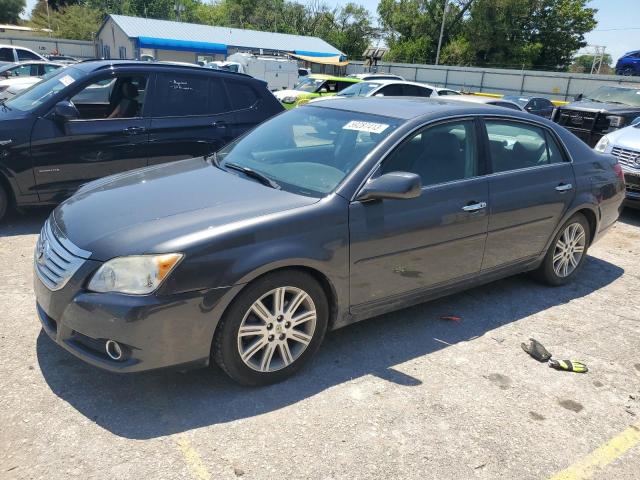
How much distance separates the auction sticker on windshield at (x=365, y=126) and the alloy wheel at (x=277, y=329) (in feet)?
4.21

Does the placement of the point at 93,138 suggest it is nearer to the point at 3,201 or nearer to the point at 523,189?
the point at 3,201

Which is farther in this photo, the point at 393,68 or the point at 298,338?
the point at 393,68

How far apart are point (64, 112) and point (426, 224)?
404 centimetres

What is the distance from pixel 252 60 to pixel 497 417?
26667 mm

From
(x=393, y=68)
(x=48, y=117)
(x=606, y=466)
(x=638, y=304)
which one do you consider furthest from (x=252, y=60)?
(x=606, y=466)

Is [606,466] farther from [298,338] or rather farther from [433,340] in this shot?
[298,338]

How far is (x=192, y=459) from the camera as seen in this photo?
2564 mm

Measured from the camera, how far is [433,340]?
388cm

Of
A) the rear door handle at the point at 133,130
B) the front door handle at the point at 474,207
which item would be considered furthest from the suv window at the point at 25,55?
the front door handle at the point at 474,207

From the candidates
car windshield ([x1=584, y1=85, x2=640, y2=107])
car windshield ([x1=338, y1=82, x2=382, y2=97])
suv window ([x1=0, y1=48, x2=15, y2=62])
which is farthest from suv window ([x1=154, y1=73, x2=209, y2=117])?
suv window ([x1=0, y1=48, x2=15, y2=62])

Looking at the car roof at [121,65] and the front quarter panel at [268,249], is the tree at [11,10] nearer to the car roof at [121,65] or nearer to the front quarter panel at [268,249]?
the car roof at [121,65]

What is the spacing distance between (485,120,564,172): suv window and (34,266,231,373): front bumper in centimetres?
248

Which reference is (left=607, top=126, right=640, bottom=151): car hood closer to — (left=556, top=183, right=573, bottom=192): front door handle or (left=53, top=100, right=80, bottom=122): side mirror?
(left=556, top=183, right=573, bottom=192): front door handle

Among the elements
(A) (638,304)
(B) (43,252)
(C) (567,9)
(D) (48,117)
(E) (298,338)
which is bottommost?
(A) (638,304)
